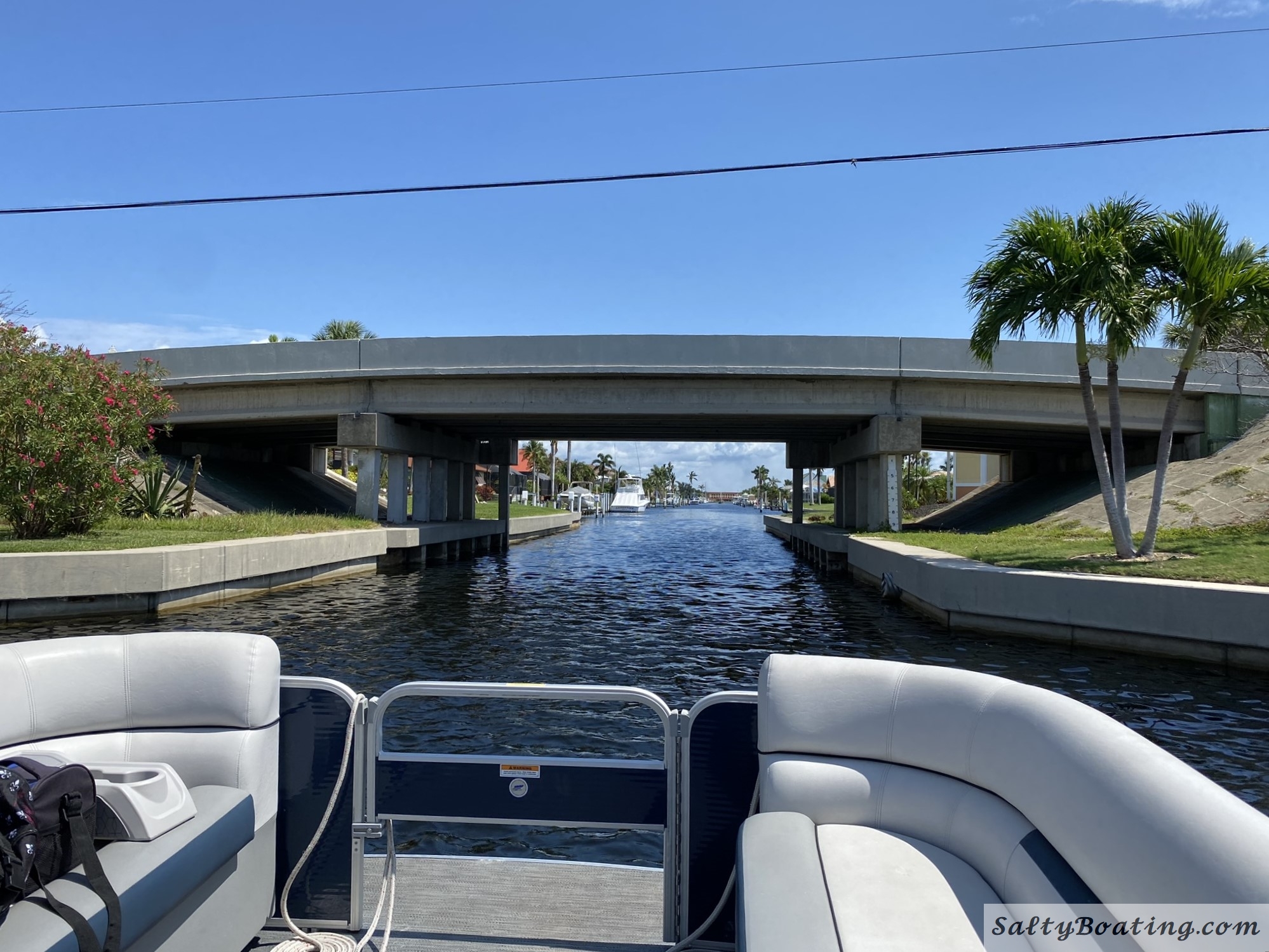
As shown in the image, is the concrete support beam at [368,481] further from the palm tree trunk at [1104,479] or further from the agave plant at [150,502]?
the palm tree trunk at [1104,479]

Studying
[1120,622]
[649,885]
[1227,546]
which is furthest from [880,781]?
[1227,546]

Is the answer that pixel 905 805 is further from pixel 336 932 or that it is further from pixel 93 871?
pixel 93 871

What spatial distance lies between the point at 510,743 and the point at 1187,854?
22.6ft

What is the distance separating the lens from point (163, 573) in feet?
50.8

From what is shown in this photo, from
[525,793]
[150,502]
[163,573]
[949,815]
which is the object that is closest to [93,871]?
[525,793]

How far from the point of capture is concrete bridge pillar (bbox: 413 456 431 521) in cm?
3541

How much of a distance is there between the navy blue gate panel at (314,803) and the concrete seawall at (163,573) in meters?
13.6

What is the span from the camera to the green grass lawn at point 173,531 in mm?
16797

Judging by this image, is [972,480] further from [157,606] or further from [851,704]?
[851,704]

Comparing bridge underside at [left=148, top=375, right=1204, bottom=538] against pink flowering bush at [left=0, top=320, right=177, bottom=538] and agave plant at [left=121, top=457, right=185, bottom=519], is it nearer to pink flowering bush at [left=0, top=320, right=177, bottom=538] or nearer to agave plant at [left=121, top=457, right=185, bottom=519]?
agave plant at [left=121, top=457, right=185, bottom=519]

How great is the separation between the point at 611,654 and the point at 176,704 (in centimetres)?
998

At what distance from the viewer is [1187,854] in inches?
79.7

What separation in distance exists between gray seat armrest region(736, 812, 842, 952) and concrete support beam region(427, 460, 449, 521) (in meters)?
33.8

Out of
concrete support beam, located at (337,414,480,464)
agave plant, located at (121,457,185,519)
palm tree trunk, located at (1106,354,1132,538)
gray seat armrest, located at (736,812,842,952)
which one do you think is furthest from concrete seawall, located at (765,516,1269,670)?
agave plant, located at (121,457,185,519)
